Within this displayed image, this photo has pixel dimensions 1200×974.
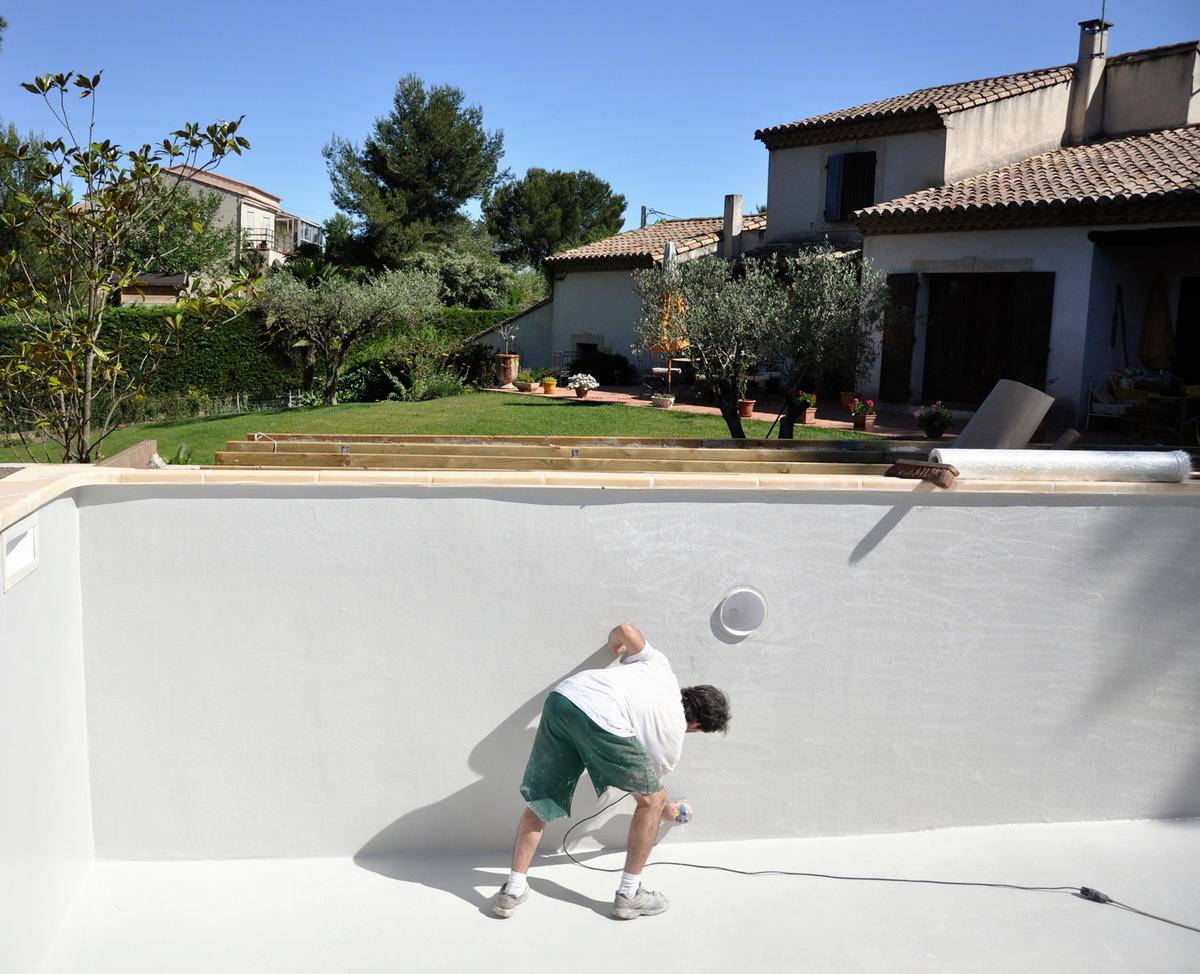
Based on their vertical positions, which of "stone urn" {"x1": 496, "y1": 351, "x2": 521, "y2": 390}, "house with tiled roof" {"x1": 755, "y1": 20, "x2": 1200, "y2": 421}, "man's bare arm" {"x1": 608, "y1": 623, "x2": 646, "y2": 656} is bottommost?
"man's bare arm" {"x1": 608, "y1": 623, "x2": 646, "y2": 656}

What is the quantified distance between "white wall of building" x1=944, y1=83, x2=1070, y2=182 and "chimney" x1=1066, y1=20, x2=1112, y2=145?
20 cm

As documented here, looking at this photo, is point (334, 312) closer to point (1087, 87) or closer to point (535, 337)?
point (535, 337)

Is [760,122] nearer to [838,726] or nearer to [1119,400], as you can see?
[1119,400]

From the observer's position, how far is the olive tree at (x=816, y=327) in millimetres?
13750

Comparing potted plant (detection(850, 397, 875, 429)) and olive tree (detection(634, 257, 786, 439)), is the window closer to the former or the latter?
potted plant (detection(850, 397, 875, 429))

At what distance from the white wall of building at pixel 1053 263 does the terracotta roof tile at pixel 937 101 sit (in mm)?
3054

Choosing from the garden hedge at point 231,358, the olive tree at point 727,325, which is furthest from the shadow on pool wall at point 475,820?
the garden hedge at point 231,358

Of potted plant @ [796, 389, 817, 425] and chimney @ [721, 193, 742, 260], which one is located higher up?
chimney @ [721, 193, 742, 260]

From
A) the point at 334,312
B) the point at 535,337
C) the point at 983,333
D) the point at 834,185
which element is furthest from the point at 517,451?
the point at 535,337

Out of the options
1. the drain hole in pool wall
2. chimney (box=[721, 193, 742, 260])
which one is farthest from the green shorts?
chimney (box=[721, 193, 742, 260])

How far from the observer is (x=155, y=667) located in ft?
14.5

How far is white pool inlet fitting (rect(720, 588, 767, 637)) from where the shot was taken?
15.5ft

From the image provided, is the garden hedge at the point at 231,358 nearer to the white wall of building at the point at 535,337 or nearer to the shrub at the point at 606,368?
the shrub at the point at 606,368

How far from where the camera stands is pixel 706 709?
4.53m
